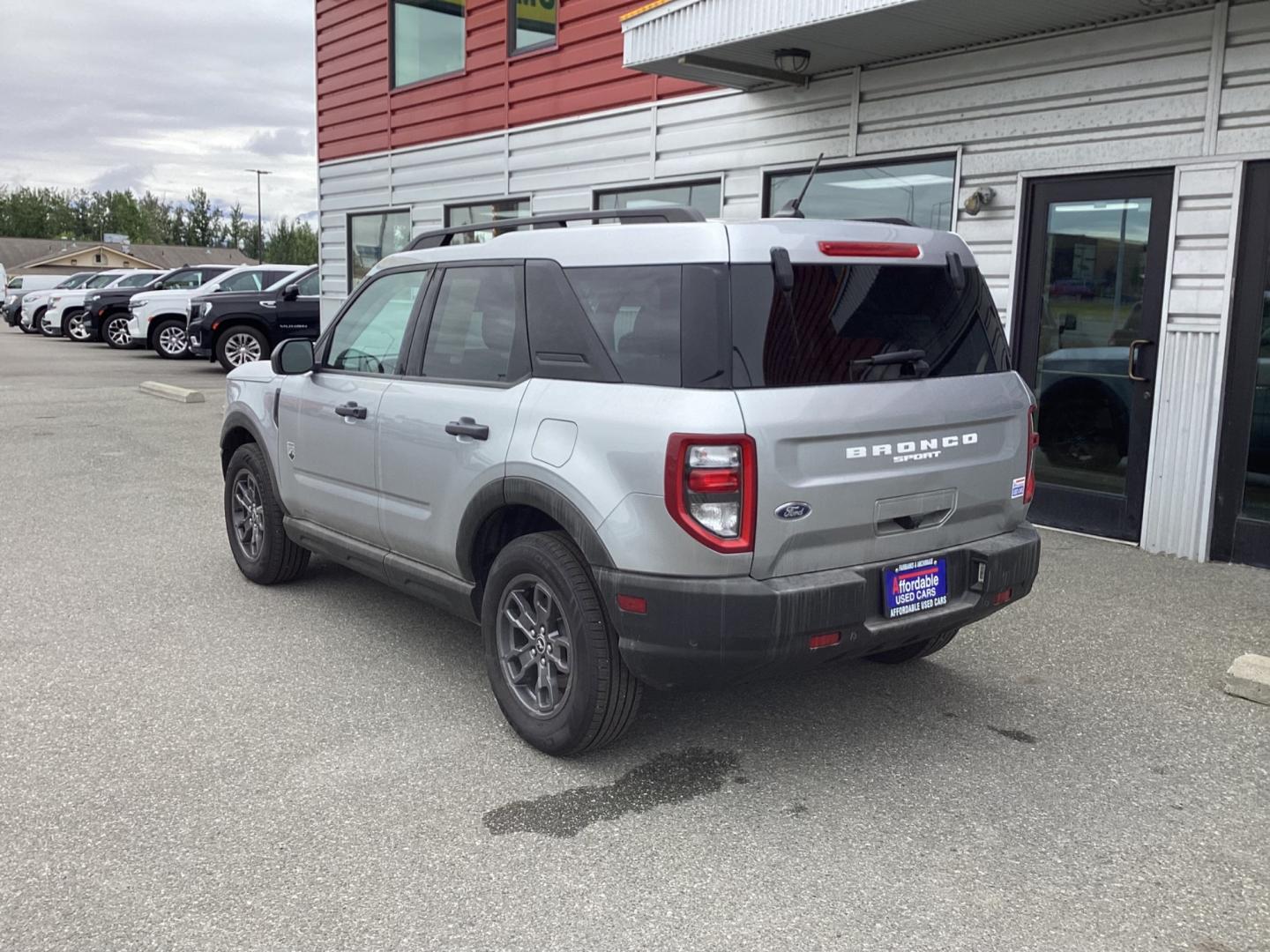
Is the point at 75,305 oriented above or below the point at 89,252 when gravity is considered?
below

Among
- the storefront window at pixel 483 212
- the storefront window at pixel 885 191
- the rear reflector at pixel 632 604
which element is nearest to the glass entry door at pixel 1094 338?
the storefront window at pixel 885 191

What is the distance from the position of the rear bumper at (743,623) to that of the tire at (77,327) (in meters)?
26.3

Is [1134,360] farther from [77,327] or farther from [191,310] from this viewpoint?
[77,327]

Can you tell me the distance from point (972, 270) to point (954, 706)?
168 cm

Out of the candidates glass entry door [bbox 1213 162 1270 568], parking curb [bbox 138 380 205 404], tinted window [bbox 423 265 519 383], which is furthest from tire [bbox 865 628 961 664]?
parking curb [bbox 138 380 205 404]

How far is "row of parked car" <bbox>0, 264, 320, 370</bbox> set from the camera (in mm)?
17016

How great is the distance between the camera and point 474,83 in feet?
40.2

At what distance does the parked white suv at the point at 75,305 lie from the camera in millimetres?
26120

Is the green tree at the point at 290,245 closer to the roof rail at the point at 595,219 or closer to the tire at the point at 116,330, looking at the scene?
the tire at the point at 116,330


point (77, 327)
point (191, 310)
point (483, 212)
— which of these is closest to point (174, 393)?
point (191, 310)

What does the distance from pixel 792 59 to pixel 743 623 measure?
19.4 ft

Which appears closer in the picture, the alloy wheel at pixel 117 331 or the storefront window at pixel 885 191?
the storefront window at pixel 885 191

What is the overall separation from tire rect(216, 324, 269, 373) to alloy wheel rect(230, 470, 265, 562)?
11605mm

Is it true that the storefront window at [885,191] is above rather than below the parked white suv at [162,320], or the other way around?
above
